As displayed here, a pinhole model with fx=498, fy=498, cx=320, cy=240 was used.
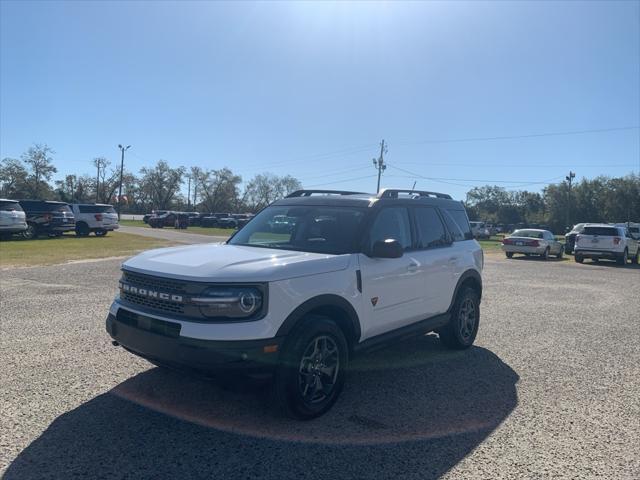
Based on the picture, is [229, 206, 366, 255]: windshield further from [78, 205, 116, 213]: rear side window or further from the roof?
[78, 205, 116, 213]: rear side window

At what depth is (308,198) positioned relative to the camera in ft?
17.6

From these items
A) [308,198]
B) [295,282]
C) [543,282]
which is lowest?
[543,282]

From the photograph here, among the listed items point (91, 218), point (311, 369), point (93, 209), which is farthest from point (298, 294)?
point (93, 209)

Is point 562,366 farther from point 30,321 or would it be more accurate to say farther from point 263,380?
point 30,321

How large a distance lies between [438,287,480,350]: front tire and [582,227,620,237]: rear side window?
58.3 feet

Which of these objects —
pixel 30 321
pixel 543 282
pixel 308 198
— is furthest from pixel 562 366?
pixel 543 282

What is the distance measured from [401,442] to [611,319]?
6.51m

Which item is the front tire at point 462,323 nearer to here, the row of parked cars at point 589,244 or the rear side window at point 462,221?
the rear side window at point 462,221

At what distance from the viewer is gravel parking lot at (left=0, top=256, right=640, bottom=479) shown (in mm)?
3287

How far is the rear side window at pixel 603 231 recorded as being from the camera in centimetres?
2105

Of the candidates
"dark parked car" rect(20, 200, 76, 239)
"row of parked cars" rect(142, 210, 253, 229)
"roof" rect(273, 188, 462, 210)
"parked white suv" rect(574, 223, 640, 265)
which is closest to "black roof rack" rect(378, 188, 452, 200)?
"roof" rect(273, 188, 462, 210)

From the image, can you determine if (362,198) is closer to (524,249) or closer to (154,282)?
(154,282)

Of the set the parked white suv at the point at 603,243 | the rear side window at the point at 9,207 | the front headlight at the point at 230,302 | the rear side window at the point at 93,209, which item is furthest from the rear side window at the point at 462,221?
the rear side window at the point at 93,209

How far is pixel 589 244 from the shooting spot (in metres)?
21.2
